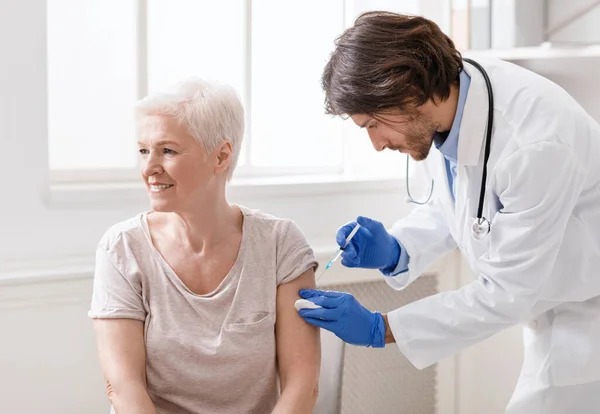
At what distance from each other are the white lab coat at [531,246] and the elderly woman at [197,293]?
270mm

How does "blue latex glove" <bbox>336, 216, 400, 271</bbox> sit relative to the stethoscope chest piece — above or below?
below

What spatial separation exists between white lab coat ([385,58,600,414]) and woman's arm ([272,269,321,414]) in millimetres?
192

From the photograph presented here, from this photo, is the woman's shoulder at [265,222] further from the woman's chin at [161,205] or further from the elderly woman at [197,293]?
the woman's chin at [161,205]

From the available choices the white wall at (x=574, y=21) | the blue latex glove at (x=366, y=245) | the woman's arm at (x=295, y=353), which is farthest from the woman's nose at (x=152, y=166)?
the white wall at (x=574, y=21)

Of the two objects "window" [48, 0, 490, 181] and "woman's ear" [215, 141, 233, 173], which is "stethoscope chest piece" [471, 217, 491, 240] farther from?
"window" [48, 0, 490, 181]

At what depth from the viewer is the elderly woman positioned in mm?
1818

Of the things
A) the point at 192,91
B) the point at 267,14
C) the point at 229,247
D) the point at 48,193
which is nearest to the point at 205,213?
the point at 229,247

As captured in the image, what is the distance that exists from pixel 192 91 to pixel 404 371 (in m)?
1.51

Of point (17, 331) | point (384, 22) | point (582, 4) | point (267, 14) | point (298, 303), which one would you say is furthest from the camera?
point (267, 14)

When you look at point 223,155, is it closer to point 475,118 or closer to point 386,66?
point 386,66

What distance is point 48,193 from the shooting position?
2.14m

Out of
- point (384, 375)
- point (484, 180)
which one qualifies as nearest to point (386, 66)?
point (484, 180)

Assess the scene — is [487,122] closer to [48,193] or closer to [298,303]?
[298,303]

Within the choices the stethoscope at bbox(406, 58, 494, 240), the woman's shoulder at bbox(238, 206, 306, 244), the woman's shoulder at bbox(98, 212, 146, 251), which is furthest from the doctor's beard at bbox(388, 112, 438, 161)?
the woman's shoulder at bbox(98, 212, 146, 251)
